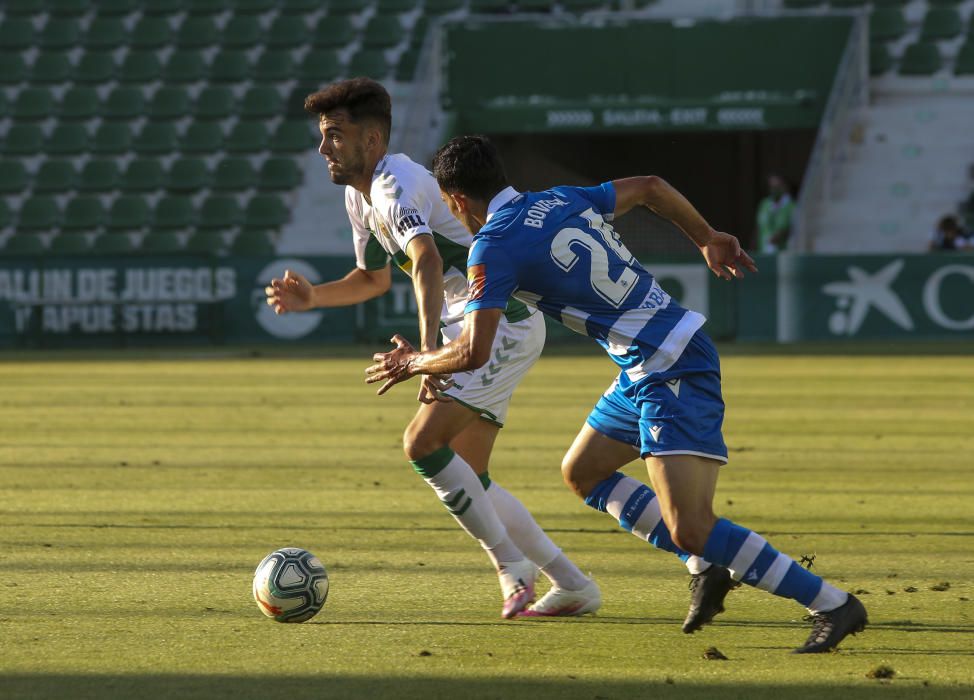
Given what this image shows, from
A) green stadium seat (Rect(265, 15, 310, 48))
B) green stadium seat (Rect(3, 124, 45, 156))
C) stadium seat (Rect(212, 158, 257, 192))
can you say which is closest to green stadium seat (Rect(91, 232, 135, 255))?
stadium seat (Rect(212, 158, 257, 192))

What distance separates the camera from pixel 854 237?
24.6m

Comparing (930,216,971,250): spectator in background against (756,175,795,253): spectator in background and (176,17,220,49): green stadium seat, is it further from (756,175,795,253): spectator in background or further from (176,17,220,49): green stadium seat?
(176,17,220,49): green stadium seat

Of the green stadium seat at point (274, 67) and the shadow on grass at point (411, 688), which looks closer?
the shadow on grass at point (411, 688)

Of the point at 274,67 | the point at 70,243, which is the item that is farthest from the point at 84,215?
the point at 274,67

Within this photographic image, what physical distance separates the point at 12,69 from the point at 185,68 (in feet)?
10.9

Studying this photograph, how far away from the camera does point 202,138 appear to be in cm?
2662

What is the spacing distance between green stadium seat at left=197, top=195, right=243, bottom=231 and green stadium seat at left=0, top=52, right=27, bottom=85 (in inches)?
198

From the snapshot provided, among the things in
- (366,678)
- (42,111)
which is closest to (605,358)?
(42,111)

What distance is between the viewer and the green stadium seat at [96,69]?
27641mm

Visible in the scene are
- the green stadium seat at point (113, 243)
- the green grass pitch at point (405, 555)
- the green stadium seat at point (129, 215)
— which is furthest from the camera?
the green stadium seat at point (129, 215)

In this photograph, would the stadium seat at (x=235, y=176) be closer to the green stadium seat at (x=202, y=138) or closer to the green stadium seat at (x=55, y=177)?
the green stadium seat at (x=202, y=138)

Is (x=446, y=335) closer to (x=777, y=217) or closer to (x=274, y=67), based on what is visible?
(x=777, y=217)

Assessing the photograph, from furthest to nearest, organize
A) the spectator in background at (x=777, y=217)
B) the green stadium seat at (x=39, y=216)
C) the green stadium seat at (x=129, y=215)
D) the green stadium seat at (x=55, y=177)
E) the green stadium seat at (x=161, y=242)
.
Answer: the green stadium seat at (x=55, y=177), the green stadium seat at (x=39, y=216), the green stadium seat at (x=129, y=215), the green stadium seat at (x=161, y=242), the spectator in background at (x=777, y=217)

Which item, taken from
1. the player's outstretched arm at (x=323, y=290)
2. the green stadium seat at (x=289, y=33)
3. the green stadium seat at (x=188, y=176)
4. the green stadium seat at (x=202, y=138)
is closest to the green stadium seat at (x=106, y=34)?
the green stadium seat at (x=202, y=138)
